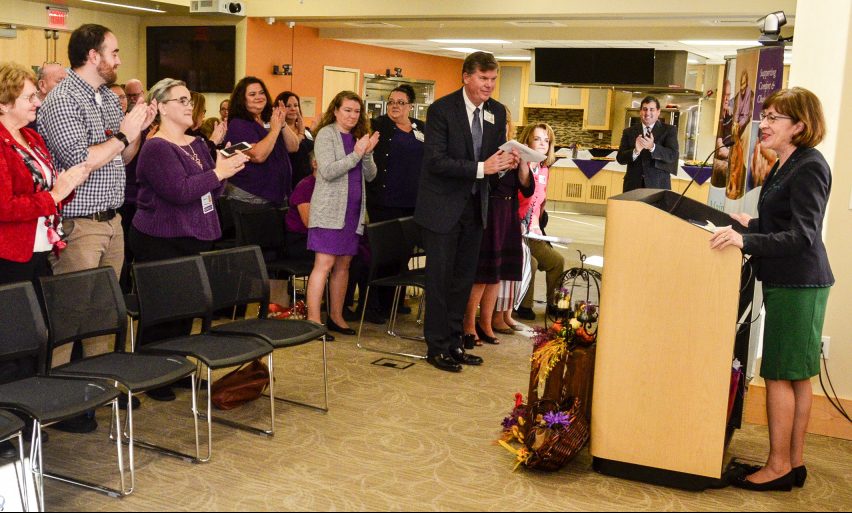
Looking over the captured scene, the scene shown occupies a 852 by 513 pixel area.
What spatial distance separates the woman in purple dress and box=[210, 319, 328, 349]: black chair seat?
6.73ft

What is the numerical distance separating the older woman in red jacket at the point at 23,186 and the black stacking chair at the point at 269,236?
6.73ft

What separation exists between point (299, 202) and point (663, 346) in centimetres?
330

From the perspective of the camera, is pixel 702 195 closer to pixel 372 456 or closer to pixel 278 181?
pixel 278 181

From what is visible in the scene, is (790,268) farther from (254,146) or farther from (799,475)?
(254,146)

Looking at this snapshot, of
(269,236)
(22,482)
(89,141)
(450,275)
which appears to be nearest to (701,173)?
→ (269,236)

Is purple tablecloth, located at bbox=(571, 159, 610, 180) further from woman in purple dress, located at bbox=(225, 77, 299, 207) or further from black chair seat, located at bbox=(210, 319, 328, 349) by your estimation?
black chair seat, located at bbox=(210, 319, 328, 349)

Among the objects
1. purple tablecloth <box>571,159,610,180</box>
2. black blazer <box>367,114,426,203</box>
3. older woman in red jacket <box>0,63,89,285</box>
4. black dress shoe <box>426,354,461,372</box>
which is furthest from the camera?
purple tablecloth <box>571,159,610,180</box>

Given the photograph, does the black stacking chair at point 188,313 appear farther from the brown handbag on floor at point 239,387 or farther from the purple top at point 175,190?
the purple top at point 175,190

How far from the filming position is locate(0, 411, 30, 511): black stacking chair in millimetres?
2930

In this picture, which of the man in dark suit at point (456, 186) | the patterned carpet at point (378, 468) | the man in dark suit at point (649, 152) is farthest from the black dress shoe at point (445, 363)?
the man in dark suit at point (649, 152)

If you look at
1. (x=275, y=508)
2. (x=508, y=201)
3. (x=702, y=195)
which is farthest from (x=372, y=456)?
(x=702, y=195)

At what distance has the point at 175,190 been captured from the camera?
4.46 meters

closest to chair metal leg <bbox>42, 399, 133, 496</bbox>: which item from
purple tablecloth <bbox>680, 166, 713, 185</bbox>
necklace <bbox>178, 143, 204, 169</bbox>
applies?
necklace <bbox>178, 143, 204, 169</bbox>

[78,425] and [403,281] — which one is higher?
[403,281]
